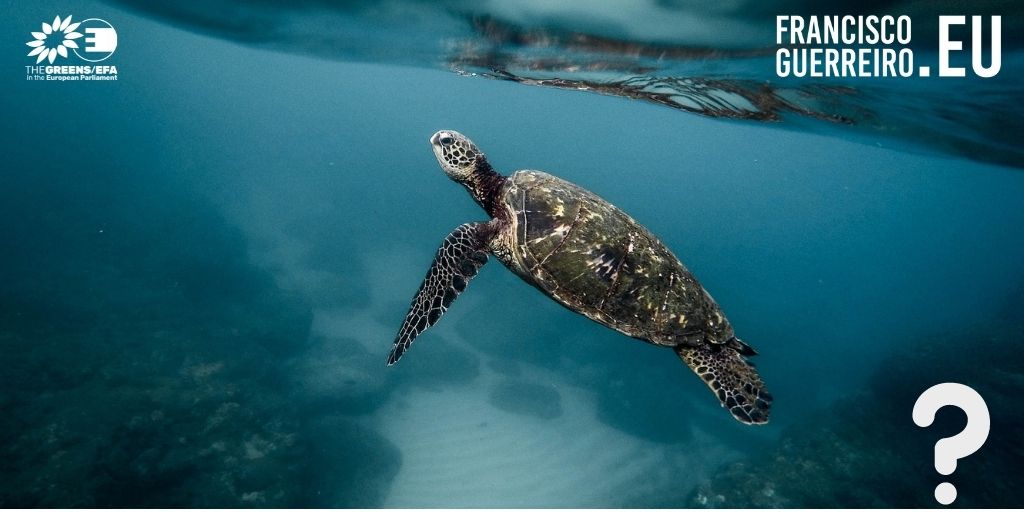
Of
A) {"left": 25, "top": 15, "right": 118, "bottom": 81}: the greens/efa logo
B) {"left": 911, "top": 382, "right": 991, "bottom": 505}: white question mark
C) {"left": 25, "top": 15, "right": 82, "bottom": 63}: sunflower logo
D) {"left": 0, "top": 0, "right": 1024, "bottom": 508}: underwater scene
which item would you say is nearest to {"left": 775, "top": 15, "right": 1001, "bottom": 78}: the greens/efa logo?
{"left": 0, "top": 0, "right": 1024, "bottom": 508}: underwater scene

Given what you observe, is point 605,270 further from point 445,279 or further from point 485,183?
point 485,183

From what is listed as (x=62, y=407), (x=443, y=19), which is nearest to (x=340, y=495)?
(x=62, y=407)

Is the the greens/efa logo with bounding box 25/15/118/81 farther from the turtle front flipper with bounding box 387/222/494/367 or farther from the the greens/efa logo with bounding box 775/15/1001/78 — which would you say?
the the greens/efa logo with bounding box 775/15/1001/78

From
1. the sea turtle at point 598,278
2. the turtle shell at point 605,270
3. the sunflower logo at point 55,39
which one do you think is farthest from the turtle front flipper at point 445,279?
the sunflower logo at point 55,39

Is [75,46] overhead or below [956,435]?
overhead

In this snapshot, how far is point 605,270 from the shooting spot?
471cm

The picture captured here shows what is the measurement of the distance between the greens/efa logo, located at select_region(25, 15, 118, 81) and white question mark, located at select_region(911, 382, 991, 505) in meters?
23.4

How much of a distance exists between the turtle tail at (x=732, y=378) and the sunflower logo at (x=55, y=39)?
16.5 m

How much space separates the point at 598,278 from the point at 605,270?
0.11m

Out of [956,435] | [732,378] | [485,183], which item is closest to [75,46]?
[485,183]

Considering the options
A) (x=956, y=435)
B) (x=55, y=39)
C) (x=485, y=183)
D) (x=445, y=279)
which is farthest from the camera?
(x=55, y=39)

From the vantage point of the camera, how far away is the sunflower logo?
11625 millimetres

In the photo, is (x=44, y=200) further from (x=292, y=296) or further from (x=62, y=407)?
(x=62, y=407)

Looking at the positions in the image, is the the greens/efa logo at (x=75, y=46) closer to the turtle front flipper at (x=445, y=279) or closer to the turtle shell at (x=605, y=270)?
the turtle front flipper at (x=445, y=279)
